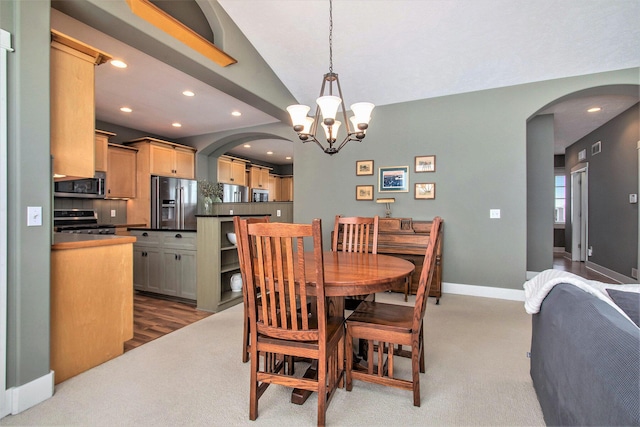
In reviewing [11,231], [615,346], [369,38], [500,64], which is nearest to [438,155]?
[500,64]

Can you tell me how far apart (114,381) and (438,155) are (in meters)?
3.97

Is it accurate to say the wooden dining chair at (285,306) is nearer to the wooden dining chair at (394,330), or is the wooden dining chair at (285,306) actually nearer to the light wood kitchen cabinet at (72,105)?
the wooden dining chair at (394,330)

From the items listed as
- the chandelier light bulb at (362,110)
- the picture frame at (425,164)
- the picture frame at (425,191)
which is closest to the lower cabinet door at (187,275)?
the chandelier light bulb at (362,110)

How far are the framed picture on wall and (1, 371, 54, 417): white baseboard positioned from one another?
4030mm

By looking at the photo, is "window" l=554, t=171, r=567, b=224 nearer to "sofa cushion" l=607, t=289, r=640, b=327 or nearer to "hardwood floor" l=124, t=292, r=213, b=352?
"sofa cushion" l=607, t=289, r=640, b=327

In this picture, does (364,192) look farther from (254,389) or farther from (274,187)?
(274,187)

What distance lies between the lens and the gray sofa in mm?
764

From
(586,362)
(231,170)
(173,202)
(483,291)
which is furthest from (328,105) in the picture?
(231,170)

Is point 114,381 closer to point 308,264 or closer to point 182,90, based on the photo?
point 308,264

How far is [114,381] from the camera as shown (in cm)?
192

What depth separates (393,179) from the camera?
167 inches

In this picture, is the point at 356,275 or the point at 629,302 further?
the point at 356,275

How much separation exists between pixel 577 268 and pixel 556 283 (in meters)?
5.71

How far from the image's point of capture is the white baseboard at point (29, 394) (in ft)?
5.27
